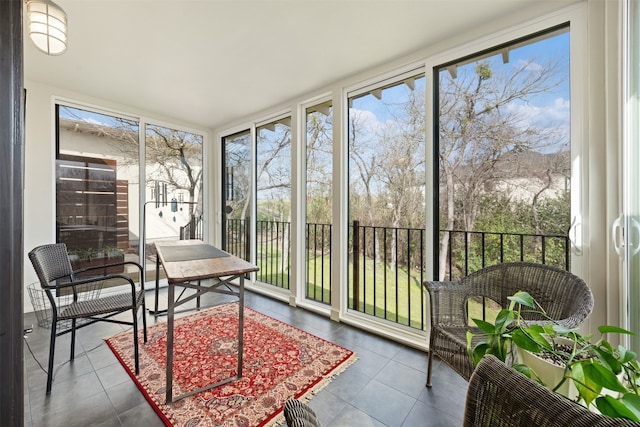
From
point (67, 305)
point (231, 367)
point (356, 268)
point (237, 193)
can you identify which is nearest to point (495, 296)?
point (356, 268)

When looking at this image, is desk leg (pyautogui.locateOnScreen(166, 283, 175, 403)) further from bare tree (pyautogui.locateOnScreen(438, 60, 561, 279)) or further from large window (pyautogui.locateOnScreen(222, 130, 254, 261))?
large window (pyautogui.locateOnScreen(222, 130, 254, 261))

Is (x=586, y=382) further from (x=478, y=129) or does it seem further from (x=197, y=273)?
(x=478, y=129)

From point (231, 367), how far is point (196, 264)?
0.79 m

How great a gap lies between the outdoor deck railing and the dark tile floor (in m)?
0.49

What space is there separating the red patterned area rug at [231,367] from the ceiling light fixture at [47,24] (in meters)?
2.14

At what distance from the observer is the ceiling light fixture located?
1.48 meters

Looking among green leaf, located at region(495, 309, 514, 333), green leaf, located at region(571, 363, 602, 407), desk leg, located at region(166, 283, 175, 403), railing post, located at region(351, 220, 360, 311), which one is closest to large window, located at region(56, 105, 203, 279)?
desk leg, located at region(166, 283, 175, 403)

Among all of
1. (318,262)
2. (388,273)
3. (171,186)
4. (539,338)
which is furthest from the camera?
(171,186)

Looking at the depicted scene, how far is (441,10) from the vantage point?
1804 millimetres

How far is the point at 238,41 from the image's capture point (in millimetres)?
2146

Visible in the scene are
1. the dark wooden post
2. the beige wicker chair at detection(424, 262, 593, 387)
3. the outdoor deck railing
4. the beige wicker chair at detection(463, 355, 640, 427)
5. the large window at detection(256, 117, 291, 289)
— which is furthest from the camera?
the large window at detection(256, 117, 291, 289)

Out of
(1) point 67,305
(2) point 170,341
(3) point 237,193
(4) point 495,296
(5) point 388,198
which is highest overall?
(3) point 237,193

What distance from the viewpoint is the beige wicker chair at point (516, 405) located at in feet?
1.56

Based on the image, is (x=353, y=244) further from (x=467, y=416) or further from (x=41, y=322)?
(x=41, y=322)
